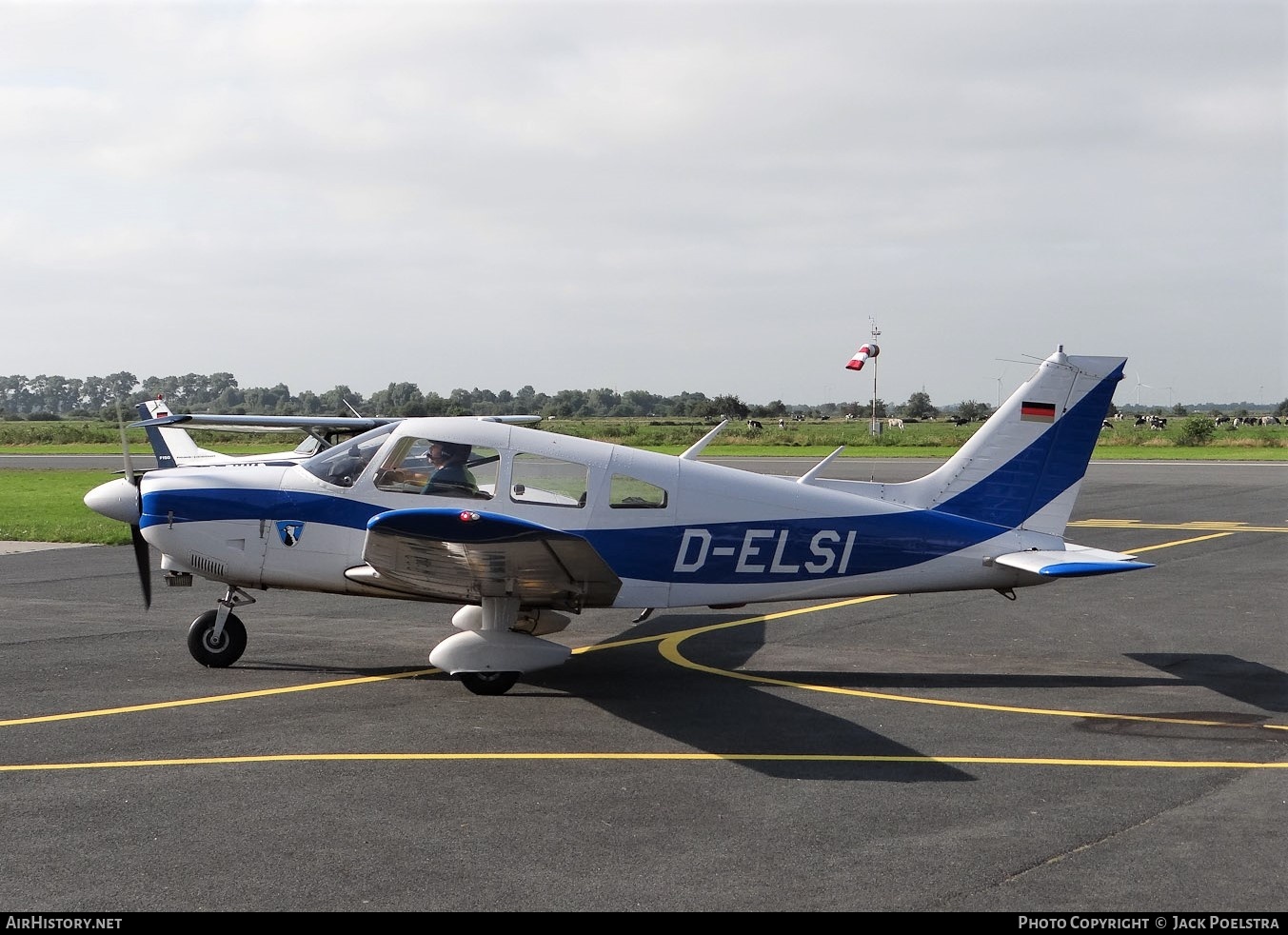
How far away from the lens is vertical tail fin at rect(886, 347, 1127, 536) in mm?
9805

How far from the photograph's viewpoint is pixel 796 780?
21.6 ft

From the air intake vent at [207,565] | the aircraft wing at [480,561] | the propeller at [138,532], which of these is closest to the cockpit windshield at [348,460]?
the aircraft wing at [480,561]

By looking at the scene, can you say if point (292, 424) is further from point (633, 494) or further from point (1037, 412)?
point (1037, 412)

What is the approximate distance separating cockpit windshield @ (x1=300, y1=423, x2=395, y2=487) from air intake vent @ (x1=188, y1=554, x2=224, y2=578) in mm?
1091

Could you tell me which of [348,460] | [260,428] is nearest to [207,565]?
[348,460]

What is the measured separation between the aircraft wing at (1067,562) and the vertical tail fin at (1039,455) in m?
0.36

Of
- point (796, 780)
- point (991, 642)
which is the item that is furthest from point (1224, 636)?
point (796, 780)

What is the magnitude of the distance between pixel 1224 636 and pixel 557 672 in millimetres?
6633

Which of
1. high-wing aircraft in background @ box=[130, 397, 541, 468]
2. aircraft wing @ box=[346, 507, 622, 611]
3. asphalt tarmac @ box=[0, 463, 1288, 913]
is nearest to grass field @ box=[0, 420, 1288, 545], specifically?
high-wing aircraft in background @ box=[130, 397, 541, 468]

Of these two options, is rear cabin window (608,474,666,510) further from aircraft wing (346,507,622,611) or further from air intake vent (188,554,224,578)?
air intake vent (188,554,224,578)

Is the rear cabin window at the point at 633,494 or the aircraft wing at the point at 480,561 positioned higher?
the rear cabin window at the point at 633,494

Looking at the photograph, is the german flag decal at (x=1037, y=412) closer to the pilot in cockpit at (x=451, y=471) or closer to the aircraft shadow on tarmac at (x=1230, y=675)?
the aircraft shadow on tarmac at (x=1230, y=675)

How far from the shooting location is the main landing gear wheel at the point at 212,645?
31.4 ft
